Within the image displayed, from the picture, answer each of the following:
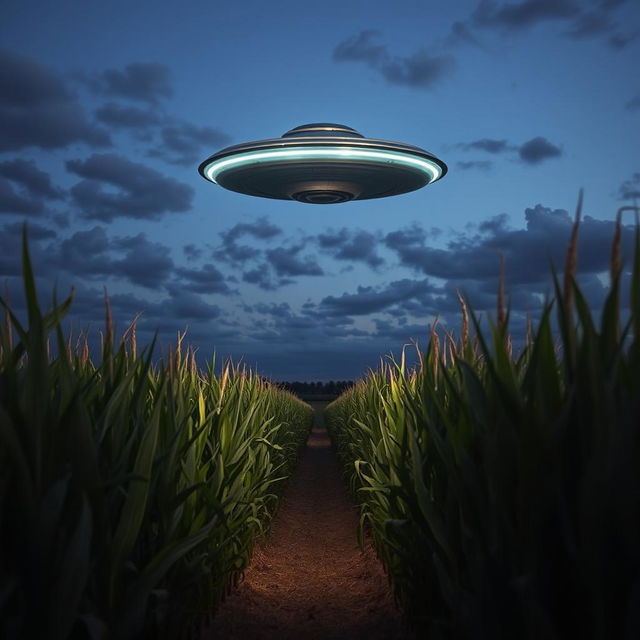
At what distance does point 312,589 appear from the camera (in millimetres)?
5477

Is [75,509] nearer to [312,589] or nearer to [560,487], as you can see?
[560,487]

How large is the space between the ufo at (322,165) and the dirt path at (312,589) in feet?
15.8

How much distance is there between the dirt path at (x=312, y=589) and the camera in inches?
165

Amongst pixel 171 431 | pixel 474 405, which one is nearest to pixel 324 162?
pixel 171 431

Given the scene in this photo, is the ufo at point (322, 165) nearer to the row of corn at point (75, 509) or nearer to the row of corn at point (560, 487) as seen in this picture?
the row of corn at point (75, 509)

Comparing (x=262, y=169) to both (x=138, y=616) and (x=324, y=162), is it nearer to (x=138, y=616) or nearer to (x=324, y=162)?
(x=324, y=162)

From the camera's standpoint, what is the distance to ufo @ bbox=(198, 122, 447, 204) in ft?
33.4

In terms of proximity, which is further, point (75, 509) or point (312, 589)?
point (312, 589)

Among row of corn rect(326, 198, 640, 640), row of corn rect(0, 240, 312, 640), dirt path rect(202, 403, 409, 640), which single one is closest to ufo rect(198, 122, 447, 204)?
dirt path rect(202, 403, 409, 640)

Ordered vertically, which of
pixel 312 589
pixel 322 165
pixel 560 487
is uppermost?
pixel 322 165

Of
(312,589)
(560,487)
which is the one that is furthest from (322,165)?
(560,487)

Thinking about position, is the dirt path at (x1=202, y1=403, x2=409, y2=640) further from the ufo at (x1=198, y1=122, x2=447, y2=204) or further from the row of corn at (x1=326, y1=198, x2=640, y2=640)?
the ufo at (x1=198, y1=122, x2=447, y2=204)

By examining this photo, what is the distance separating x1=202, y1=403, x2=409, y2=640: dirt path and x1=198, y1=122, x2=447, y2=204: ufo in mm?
4819

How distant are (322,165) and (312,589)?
6.54m
